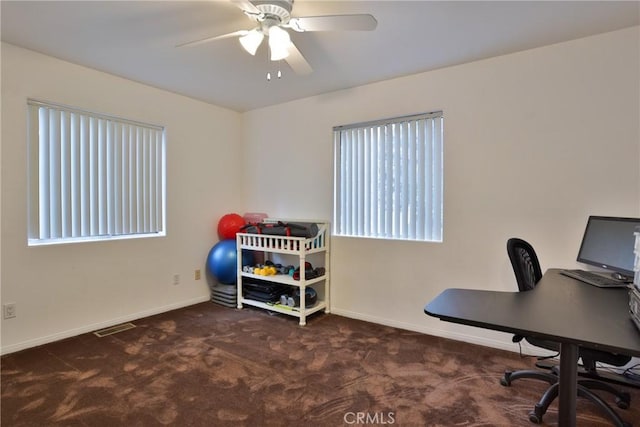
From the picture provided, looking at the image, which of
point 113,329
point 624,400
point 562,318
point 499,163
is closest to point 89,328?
point 113,329

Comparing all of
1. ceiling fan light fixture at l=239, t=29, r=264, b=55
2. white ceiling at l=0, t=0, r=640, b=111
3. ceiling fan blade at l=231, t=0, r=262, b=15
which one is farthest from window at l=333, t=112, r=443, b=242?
ceiling fan blade at l=231, t=0, r=262, b=15

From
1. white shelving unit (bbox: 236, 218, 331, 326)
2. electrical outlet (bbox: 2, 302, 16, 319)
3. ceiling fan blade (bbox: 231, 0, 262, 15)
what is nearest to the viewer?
ceiling fan blade (bbox: 231, 0, 262, 15)

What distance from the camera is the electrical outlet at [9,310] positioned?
2.49m

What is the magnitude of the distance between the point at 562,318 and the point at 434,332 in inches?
70.9

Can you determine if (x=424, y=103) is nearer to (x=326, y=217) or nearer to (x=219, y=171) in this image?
(x=326, y=217)

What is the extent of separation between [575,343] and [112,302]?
3557mm

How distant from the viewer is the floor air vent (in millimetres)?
2913

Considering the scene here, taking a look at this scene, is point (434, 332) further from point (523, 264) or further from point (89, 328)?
point (89, 328)

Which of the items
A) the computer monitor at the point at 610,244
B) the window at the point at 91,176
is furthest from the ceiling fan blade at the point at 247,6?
the computer monitor at the point at 610,244

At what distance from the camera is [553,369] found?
211 centimetres

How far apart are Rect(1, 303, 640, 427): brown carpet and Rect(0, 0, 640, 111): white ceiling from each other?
7.83 feet

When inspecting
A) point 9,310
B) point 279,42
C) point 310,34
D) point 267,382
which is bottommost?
point 267,382

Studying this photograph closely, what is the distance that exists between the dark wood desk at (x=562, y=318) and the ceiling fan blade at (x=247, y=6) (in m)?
1.66

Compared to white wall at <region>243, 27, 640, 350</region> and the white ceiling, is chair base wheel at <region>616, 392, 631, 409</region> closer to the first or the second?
white wall at <region>243, 27, 640, 350</region>
